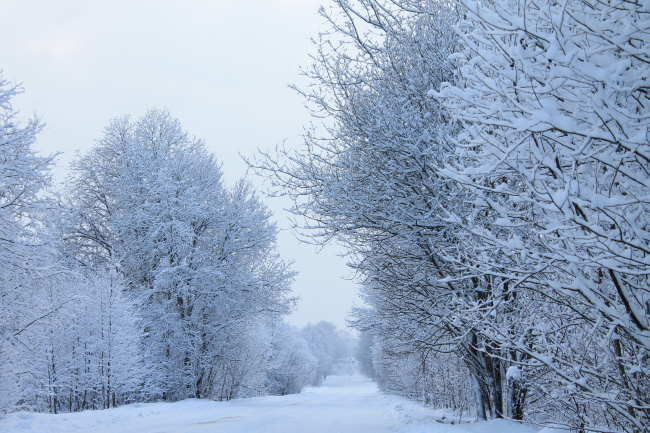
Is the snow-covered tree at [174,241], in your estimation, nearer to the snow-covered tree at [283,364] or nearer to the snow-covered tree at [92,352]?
→ the snow-covered tree at [92,352]

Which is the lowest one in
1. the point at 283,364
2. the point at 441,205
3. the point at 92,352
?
the point at 283,364

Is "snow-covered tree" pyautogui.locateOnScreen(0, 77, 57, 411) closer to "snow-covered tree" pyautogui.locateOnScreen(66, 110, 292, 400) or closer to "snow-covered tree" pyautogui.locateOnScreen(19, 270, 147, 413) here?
"snow-covered tree" pyautogui.locateOnScreen(19, 270, 147, 413)

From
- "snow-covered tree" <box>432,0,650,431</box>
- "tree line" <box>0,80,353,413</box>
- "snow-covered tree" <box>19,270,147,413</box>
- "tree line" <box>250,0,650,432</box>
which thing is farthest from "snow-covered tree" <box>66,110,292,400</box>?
"snow-covered tree" <box>432,0,650,431</box>

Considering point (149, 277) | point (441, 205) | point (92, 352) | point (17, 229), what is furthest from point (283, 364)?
point (441, 205)

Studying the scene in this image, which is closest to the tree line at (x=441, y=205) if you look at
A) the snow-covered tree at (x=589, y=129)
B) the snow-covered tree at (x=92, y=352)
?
the snow-covered tree at (x=589, y=129)

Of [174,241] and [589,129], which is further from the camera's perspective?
[174,241]

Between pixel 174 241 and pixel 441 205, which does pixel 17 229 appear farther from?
pixel 441 205

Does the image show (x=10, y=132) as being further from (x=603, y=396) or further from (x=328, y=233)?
(x=603, y=396)

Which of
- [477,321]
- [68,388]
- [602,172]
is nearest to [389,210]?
[477,321]

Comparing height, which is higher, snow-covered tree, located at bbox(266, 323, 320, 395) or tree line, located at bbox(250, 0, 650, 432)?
tree line, located at bbox(250, 0, 650, 432)

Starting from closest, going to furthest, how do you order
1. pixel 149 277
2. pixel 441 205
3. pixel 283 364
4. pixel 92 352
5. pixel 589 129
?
pixel 589 129 < pixel 441 205 < pixel 92 352 < pixel 149 277 < pixel 283 364

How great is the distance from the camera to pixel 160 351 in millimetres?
18094

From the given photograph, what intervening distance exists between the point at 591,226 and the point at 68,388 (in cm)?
1772

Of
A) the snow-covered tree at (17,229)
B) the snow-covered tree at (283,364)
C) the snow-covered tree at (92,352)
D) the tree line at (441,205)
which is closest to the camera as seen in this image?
the tree line at (441,205)
